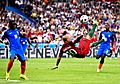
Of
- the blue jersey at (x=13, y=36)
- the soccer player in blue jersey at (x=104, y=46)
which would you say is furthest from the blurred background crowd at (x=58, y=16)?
the blue jersey at (x=13, y=36)

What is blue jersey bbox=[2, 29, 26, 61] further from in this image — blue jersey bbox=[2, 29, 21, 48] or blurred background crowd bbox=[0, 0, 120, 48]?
blurred background crowd bbox=[0, 0, 120, 48]

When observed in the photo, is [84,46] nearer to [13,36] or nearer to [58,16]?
[13,36]

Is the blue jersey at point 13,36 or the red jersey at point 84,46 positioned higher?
the blue jersey at point 13,36

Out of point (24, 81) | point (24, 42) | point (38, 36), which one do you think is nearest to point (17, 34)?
point (24, 81)

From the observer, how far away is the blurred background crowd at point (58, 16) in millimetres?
44594

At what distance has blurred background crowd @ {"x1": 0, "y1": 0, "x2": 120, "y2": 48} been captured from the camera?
4459 centimetres

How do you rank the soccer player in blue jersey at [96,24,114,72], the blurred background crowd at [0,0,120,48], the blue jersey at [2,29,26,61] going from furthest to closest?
the blurred background crowd at [0,0,120,48] < the soccer player in blue jersey at [96,24,114,72] < the blue jersey at [2,29,26,61]

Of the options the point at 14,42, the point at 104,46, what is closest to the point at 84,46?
the point at 104,46

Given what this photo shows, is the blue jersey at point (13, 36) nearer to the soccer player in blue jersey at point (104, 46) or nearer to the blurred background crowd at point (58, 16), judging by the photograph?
the soccer player in blue jersey at point (104, 46)

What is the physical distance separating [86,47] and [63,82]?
15.3 ft

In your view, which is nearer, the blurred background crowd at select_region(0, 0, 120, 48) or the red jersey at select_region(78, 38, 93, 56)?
the red jersey at select_region(78, 38, 93, 56)

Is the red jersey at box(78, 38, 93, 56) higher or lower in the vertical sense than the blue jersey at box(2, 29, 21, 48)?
lower

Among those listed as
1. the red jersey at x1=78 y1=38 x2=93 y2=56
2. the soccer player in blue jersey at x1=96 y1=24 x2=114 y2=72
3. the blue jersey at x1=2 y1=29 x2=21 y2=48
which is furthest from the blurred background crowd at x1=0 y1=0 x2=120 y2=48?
the blue jersey at x1=2 y1=29 x2=21 y2=48

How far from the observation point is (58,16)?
159 ft
